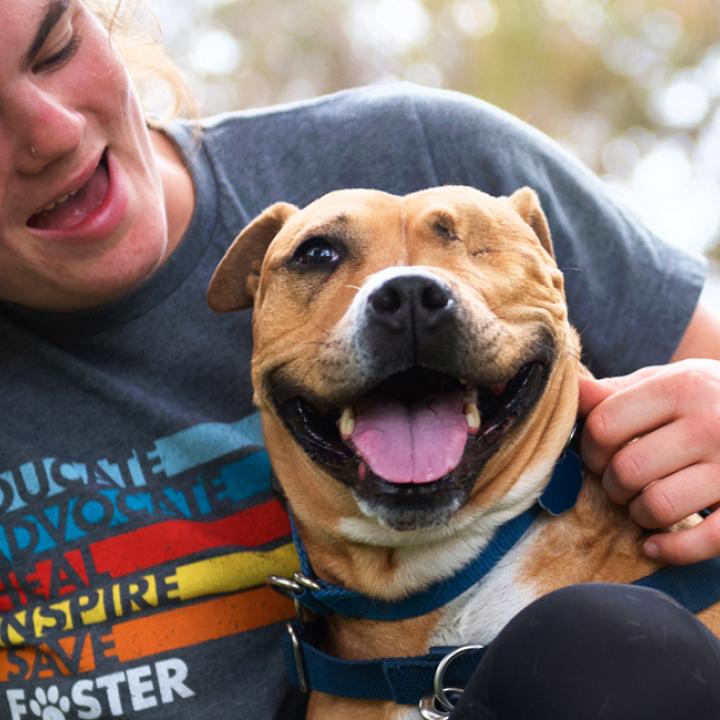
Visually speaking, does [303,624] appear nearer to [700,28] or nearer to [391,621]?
[391,621]

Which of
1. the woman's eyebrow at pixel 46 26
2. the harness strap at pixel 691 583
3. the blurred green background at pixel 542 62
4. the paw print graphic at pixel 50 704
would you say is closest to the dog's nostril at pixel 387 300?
the harness strap at pixel 691 583

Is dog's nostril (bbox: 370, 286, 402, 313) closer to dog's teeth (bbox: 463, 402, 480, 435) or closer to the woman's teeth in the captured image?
dog's teeth (bbox: 463, 402, 480, 435)

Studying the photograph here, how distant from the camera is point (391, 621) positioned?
2.48 metres

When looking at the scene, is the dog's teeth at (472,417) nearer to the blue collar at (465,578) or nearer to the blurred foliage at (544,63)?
the blue collar at (465,578)

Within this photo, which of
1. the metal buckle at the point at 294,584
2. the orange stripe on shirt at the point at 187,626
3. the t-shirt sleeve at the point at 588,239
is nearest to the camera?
the metal buckle at the point at 294,584

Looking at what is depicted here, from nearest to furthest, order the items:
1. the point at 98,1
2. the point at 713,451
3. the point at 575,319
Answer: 1. the point at 713,451
2. the point at 575,319
3. the point at 98,1

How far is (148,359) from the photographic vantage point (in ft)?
9.73

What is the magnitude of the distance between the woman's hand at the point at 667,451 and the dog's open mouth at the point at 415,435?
0.65ft

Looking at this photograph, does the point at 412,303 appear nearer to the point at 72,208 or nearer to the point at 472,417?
the point at 472,417

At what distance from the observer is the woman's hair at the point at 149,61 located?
3.42m

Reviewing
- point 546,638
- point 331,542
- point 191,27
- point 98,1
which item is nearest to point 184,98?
point 98,1

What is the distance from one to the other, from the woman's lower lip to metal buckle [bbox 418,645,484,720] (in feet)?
4.26

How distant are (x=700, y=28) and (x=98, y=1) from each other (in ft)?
53.4

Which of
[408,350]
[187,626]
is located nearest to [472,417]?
[408,350]
